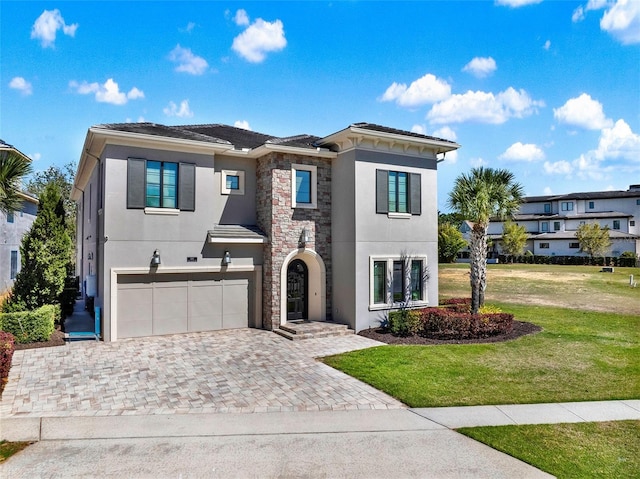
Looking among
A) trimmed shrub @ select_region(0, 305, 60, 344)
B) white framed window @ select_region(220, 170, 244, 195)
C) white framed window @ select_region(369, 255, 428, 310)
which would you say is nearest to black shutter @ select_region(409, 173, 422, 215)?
white framed window @ select_region(369, 255, 428, 310)

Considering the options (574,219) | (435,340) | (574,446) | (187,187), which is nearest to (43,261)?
(187,187)

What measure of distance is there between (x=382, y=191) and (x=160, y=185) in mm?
8011

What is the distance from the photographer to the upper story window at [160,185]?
44.1ft

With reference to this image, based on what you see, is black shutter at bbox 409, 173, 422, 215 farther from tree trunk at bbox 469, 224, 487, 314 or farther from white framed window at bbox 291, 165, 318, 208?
white framed window at bbox 291, 165, 318, 208

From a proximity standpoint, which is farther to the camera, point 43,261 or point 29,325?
point 43,261

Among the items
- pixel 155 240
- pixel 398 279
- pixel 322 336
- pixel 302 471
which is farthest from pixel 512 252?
pixel 302 471

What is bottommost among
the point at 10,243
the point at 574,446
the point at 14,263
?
the point at 574,446

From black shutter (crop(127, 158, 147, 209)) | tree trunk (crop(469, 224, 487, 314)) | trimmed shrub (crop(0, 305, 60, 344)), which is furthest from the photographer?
tree trunk (crop(469, 224, 487, 314))

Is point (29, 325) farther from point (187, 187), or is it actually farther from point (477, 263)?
point (477, 263)

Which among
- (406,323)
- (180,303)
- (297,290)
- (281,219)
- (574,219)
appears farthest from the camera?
(574,219)

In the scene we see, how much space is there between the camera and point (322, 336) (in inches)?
563

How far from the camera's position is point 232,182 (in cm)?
1581

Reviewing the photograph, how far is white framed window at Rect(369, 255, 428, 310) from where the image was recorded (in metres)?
15.4

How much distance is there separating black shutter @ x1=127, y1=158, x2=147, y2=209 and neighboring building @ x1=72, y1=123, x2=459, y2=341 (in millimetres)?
33
